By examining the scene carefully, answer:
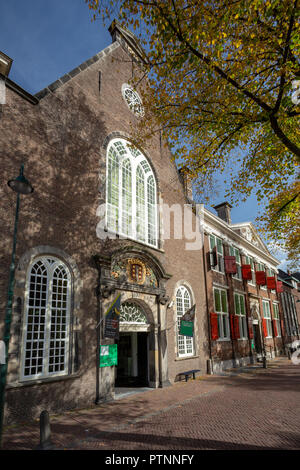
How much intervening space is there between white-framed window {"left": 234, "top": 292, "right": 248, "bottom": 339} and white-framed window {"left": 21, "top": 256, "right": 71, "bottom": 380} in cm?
1429

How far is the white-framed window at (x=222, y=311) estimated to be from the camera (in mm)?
17781

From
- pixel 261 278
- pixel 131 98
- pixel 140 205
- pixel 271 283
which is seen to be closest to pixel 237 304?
pixel 261 278

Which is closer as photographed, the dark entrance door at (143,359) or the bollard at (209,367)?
the dark entrance door at (143,359)

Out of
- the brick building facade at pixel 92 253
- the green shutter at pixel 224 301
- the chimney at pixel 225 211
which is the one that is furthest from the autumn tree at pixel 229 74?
the chimney at pixel 225 211

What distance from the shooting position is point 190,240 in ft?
54.3

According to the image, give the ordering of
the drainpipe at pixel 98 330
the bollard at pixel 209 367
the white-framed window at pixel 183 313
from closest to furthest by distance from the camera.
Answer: the drainpipe at pixel 98 330 < the white-framed window at pixel 183 313 < the bollard at pixel 209 367

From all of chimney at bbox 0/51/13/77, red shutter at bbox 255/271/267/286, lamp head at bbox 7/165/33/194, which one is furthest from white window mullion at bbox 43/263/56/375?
red shutter at bbox 255/271/267/286

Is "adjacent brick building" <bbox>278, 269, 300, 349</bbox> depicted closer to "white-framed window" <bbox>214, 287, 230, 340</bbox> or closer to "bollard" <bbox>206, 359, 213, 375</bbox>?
"white-framed window" <bbox>214, 287, 230, 340</bbox>

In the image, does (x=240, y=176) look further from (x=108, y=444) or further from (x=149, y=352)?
(x=108, y=444)

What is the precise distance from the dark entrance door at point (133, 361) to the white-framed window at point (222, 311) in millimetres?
6382

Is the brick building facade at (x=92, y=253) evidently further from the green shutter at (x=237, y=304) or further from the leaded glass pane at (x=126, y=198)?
the green shutter at (x=237, y=304)

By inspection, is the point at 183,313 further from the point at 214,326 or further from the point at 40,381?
the point at 40,381

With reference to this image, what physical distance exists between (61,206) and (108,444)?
21.3ft

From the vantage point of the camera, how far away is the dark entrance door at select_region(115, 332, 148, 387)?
12500 millimetres
